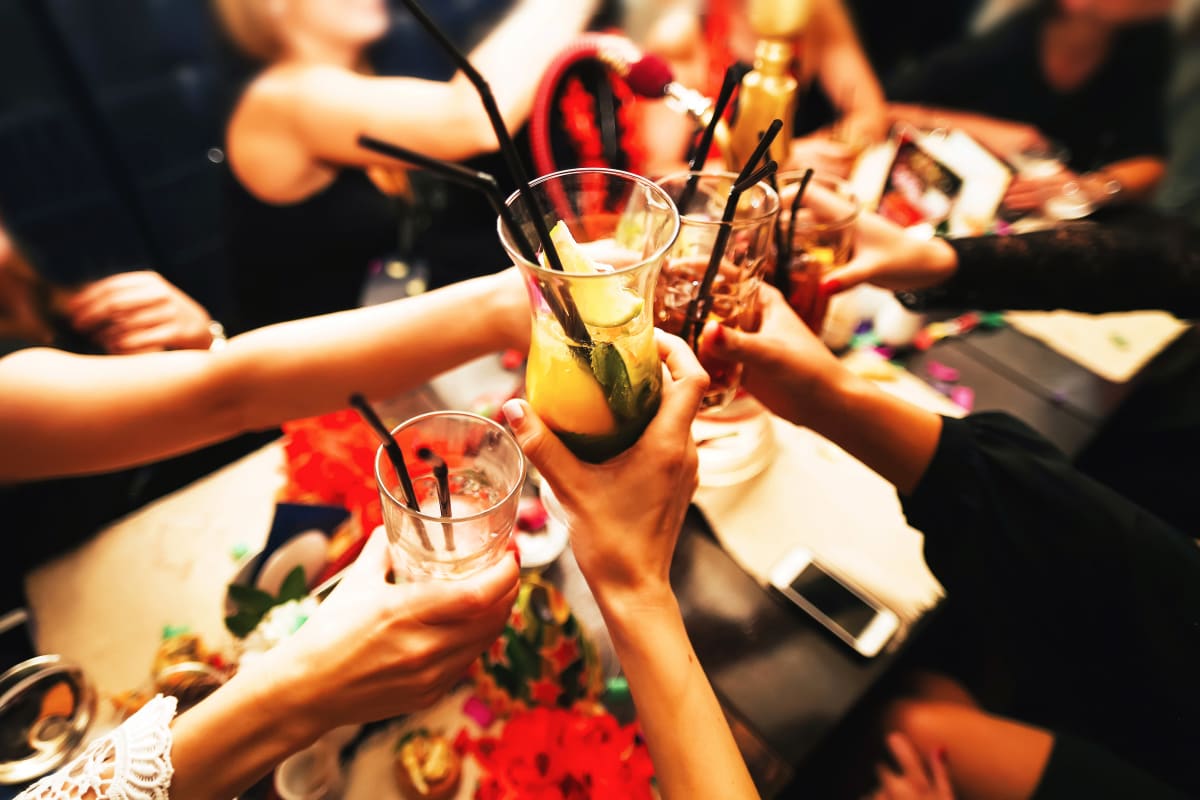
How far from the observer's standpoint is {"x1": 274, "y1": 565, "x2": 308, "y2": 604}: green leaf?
946 millimetres

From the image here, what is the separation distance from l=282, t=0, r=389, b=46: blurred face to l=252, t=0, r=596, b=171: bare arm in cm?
12

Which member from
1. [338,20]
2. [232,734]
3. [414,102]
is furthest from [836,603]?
[338,20]

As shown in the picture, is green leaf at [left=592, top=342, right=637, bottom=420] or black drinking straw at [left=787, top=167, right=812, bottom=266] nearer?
green leaf at [left=592, top=342, right=637, bottom=420]

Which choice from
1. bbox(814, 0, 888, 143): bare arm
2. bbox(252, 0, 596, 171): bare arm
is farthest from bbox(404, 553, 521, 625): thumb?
bbox(814, 0, 888, 143): bare arm

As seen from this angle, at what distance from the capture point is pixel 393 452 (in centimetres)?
72

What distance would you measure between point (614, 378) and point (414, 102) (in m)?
1.60

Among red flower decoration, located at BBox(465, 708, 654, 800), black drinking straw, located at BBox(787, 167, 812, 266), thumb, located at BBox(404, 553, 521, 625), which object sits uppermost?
black drinking straw, located at BBox(787, 167, 812, 266)

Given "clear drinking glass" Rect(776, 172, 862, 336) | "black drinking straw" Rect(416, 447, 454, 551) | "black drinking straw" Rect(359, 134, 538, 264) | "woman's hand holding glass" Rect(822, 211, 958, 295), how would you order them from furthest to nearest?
"woman's hand holding glass" Rect(822, 211, 958, 295), "clear drinking glass" Rect(776, 172, 862, 336), "black drinking straw" Rect(416, 447, 454, 551), "black drinking straw" Rect(359, 134, 538, 264)

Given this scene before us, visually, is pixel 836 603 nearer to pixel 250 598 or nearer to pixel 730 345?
pixel 730 345

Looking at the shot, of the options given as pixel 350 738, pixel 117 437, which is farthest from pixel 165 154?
pixel 350 738

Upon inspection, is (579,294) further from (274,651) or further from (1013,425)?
(1013,425)

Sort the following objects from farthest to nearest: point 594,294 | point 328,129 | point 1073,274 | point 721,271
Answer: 1. point 328,129
2. point 1073,274
3. point 721,271
4. point 594,294

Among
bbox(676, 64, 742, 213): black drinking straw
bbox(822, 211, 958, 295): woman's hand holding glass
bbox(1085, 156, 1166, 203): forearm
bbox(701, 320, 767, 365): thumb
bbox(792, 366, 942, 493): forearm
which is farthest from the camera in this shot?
bbox(1085, 156, 1166, 203): forearm

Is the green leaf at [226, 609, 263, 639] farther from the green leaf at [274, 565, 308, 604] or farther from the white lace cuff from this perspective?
the white lace cuff
